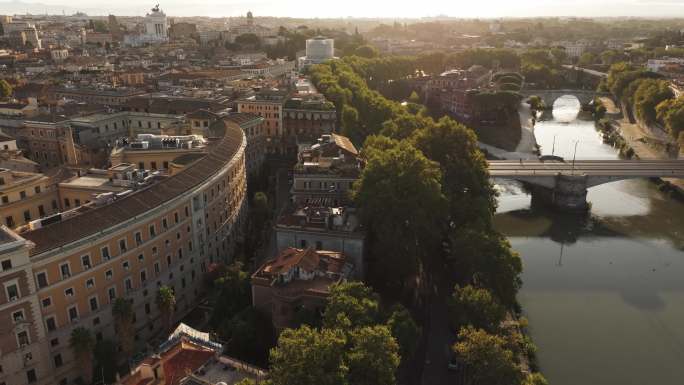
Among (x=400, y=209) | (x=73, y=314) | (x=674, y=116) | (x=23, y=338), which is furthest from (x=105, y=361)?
(x=674, y=116)

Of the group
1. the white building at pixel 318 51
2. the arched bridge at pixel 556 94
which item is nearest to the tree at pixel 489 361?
the arched bridge at pixel 556 94

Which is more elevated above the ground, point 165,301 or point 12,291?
point 12,291

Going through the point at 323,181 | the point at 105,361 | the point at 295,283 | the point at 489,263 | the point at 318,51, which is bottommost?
the point at 105,361

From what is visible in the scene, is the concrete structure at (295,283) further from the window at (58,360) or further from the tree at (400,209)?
the window at (58,360)

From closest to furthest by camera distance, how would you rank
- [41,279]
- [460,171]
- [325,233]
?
[41,279], [325,233], [460,171]

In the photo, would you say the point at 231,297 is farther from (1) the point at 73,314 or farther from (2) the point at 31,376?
(2) the point at 31,376
